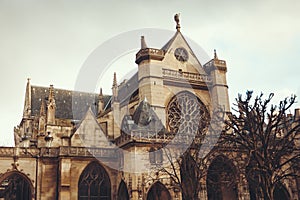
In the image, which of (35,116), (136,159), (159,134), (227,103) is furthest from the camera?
(35,116)

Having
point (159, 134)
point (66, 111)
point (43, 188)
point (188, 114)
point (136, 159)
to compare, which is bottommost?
point (43, 188)

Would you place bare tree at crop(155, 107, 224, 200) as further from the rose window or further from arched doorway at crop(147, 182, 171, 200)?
the rose window

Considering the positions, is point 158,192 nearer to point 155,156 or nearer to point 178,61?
point 155,156

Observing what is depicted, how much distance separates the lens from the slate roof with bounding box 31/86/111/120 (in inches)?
1355

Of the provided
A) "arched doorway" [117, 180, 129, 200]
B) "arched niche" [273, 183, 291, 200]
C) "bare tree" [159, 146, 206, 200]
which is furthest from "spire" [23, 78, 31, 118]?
"arched niche" [273, 183, 291, 200]

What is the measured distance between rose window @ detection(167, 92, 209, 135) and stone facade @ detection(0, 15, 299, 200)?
0.08m

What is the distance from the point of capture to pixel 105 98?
3934 centimetres

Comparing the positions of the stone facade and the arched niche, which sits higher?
the stone facade

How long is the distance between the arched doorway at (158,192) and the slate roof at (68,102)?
1382 centimetres

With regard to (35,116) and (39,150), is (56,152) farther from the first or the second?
(35,116)

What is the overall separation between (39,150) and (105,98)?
16712 millimetres

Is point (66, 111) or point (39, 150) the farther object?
point (66, 111)

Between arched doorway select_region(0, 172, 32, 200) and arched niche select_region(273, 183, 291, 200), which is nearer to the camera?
arched doorway select_region(0, 172, 32, 200)

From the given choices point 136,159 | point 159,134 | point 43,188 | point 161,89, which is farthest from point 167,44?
point 43,188
